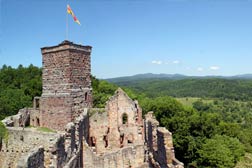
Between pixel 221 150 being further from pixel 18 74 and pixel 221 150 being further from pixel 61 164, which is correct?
pixel 18 74

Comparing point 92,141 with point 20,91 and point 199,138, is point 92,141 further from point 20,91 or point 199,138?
point 20,91

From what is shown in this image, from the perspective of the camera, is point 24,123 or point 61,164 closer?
point 61,164

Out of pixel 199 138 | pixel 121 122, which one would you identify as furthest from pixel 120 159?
pixel 199 138

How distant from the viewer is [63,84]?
21.7 meters

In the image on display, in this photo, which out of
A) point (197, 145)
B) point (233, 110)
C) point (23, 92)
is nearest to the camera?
point (197, 145)

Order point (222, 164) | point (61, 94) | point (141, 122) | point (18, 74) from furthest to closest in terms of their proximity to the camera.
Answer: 1. point (18, 74)
2. point (222, 164)
3. point (141, 122)
4. point (61, 94)

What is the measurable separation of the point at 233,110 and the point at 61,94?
101m

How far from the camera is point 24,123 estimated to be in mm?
25266

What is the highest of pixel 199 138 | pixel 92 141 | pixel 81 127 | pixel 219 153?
pixel 81 127

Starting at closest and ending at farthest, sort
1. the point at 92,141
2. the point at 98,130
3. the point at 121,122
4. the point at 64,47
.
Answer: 1. the point at 64,47
2. the point at 92,141
3. the point at 98,130
4. the point at 121,122

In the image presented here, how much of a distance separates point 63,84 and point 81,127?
15.5 feet

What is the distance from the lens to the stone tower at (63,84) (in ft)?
70.7

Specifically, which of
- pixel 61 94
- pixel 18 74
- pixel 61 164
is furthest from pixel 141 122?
pixel 18 74

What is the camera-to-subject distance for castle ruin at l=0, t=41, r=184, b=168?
16.3m
